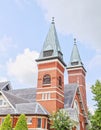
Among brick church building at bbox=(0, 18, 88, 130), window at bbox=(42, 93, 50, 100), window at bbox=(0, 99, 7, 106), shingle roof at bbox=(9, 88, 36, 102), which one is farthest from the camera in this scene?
shingle roof at bbox=(9, 88, 36, 102)

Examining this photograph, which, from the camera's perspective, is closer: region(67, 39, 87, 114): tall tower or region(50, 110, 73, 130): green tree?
region(50, 110, 73, 130): green tree

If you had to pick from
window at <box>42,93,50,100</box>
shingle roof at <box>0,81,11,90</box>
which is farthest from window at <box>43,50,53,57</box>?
shingle roof at <box>0,81,11,90</box>

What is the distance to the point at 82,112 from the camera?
152 ft

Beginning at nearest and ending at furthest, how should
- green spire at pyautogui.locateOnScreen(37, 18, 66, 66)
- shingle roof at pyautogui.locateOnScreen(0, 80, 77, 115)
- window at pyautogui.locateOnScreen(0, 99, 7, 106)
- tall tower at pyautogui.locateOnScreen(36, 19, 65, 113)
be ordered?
shingle roof at pyautogui.locateOnScreen(0, 80, 77, 115)
window at pyautogui.locateOnScreen(0, 99, 7, 106)
tall tower at pyautogui.locateOnScreen(36, 19, 65, 113)
green spire at pyautogui.locateOnScreen(37, 18, 66, 66)

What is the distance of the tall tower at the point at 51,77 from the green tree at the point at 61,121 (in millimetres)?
3366

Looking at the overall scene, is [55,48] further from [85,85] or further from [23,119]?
[85,85]

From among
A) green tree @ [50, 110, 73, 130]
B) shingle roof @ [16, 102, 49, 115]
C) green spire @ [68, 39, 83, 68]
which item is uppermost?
green spire @ [68, 39, 83, 68]

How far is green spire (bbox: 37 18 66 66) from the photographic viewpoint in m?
40.4

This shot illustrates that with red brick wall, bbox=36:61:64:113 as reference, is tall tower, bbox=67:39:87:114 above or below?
above

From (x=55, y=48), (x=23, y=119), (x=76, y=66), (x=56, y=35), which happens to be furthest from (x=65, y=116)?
A: (x=76, y=66)

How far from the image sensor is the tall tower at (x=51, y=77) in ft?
125

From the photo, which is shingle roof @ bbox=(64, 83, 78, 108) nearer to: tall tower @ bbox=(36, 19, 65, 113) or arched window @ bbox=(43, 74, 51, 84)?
tall tower @ bbox=(36, 19, 65, 113)

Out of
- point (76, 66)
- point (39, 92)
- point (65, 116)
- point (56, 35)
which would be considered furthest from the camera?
point (76, 66)

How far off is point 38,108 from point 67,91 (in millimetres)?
9704
